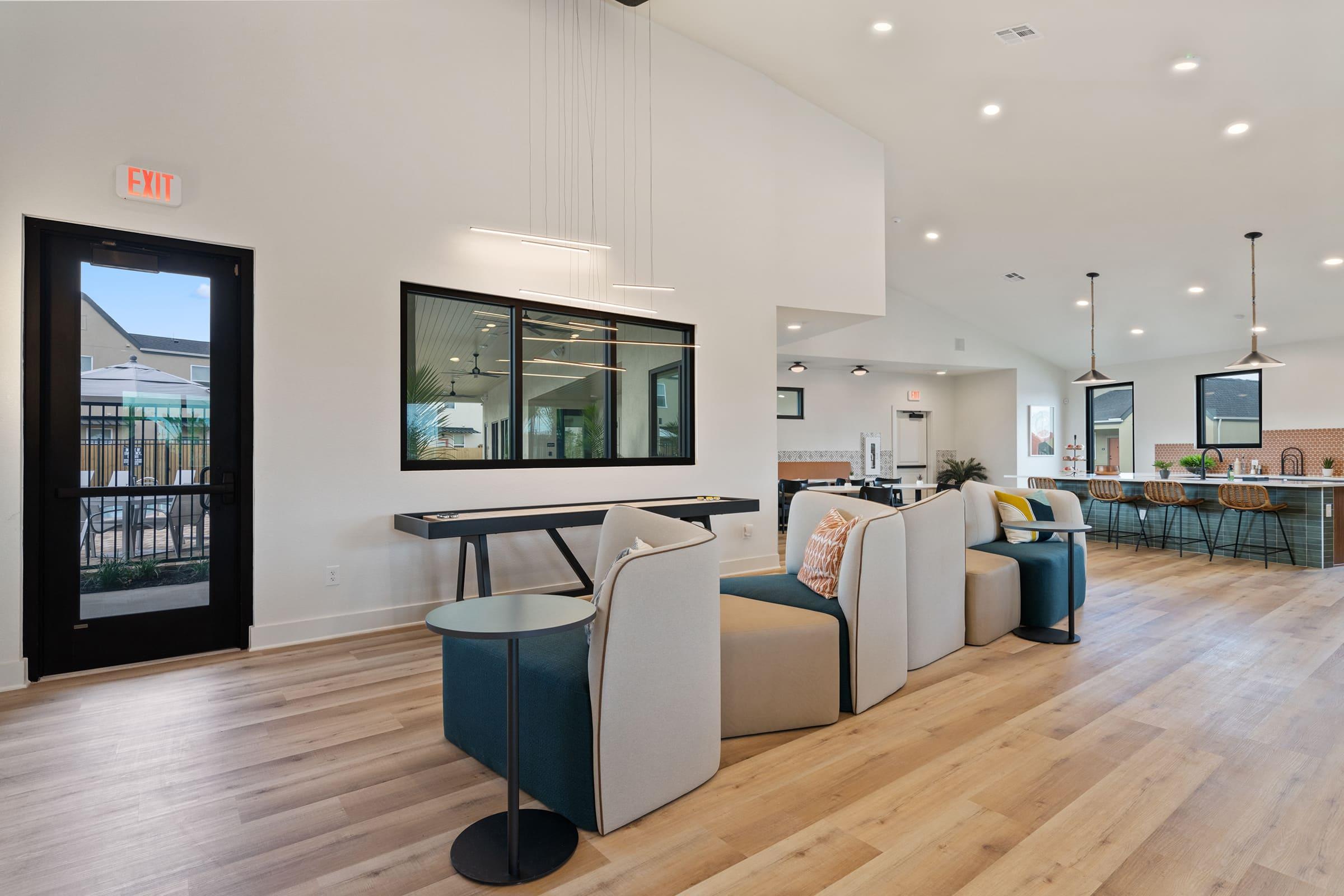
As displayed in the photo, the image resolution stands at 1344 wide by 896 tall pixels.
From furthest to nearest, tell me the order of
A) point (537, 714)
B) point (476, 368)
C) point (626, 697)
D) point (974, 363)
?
point (974, 363), point (476, 368), point (537, 714), point (626, 697)

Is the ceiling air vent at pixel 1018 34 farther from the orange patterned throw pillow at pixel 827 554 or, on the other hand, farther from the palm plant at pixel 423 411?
the palm plant at pixel 423 411

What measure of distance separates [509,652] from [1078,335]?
471 inches

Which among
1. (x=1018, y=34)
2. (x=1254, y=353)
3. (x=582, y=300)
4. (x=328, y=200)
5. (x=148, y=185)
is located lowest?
(x=1254, y=353)

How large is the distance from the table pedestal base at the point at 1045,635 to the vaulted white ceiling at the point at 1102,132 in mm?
4266

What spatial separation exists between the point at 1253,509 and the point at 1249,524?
654 mm

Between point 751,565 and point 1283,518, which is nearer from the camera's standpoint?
point 751,565

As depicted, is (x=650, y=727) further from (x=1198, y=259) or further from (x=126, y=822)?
(x=1198, y=259)

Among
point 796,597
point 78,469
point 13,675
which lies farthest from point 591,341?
point 13,675

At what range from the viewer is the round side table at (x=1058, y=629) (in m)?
4.30

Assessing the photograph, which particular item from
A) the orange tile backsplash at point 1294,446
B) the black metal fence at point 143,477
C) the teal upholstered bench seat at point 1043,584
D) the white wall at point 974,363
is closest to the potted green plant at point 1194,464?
the orange tile backsplash at point 1294,446

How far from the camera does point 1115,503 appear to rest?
8.85 metres

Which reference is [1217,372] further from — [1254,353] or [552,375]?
[552,375]

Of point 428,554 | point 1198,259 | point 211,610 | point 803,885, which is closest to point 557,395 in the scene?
point 428,554

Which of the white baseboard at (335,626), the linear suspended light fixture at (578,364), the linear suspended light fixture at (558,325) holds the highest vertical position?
the linear suspended light fixture at (558,325)
